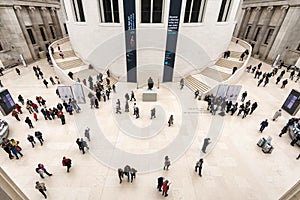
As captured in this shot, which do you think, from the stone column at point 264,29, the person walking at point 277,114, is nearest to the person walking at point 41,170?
the person walking at point 277,114

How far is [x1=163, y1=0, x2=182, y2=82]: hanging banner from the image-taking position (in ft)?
43.5

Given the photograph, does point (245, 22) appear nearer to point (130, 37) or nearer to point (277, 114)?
point (277, 114)

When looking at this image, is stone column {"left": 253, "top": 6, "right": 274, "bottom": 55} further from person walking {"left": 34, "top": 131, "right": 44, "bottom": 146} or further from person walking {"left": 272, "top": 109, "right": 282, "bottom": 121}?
person walking {"left": 34, "top": 131, "right": 44, "bottom": 146}

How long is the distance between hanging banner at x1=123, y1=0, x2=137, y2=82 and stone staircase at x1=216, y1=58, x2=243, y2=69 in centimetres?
1108

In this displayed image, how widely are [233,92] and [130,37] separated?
34.5 ft

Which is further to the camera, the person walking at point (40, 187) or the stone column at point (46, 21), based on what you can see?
the stone column at point (46, 21)

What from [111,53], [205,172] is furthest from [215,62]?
[205,172]

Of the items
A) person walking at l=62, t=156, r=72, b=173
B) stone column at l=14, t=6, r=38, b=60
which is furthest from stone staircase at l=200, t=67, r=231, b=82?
stone column at l=14, t=6, r=38, b=60

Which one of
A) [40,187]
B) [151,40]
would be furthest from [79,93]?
[151,40]

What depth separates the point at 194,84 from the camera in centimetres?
1588

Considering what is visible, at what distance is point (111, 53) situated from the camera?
15852 mm

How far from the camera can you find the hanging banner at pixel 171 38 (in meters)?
13.3

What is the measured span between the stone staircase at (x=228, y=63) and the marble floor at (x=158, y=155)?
677 centimetres

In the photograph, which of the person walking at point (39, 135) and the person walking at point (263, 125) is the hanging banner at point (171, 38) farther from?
the person walking at point (39, 135)
